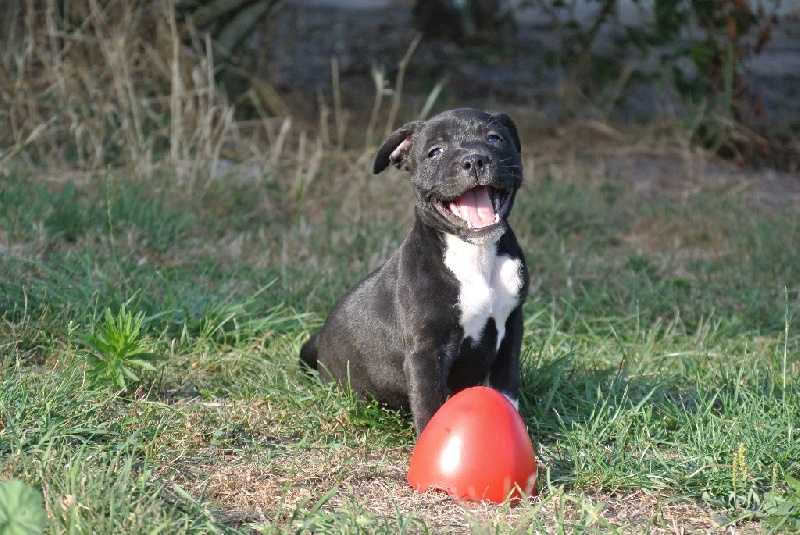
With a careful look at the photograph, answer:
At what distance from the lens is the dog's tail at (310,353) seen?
483 centimetres

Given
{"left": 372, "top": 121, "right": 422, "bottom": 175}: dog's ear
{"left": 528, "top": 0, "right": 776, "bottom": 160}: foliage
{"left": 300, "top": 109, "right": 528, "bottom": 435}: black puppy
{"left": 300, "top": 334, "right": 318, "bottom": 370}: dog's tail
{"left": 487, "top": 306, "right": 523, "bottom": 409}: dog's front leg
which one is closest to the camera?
{"left": 300, "top": 109, "right": 528, "bottom": 435}: black puppy

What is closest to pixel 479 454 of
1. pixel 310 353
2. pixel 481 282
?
pixel 481 282

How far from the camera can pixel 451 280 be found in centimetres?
407

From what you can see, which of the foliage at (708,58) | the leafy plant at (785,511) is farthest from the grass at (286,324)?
the foliage at (708,58)

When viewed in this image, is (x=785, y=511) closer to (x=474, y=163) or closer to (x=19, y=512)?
(x=474, y=163)

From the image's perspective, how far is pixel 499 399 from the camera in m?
3.65

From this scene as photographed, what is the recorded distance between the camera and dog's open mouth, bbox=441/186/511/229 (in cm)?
405

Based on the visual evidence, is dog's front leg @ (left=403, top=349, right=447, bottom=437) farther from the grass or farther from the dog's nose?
the dog's nose

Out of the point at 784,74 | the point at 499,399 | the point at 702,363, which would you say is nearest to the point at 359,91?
the point at 784,74

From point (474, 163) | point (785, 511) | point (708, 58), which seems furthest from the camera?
point (708, 58)

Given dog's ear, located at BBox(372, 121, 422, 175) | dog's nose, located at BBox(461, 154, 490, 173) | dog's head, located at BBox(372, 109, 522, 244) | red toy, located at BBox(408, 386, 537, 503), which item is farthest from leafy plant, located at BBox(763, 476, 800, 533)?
dog's ear, located at BBox(372, 121, 422, 175)

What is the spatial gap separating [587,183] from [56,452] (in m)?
5.70

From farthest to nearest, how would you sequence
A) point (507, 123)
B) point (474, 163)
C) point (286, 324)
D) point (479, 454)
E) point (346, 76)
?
point (346, 76), point (286, 324), point (507, 123), point (474, 163), point (479, 454)

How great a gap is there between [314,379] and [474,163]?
1396 mm
